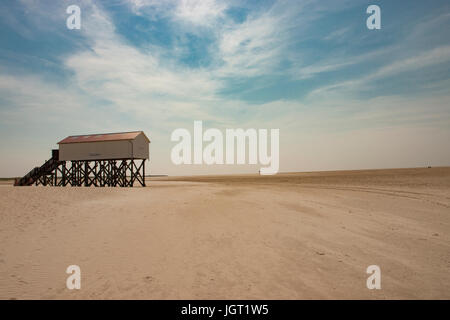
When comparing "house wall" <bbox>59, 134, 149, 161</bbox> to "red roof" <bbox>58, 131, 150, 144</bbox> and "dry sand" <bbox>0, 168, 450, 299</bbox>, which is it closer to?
"red roof" <bbox>58, 131, 150, 144</bbox>

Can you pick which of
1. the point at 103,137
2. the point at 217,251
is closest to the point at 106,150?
the point at 103,137

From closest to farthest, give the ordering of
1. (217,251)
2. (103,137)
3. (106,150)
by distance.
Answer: (217,251) < (106,150) < (103,137)

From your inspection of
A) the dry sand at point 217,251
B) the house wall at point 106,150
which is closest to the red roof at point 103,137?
the house wall at point 106,150

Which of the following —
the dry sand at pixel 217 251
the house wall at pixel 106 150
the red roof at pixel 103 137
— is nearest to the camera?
the dry sand at pixel 217 251

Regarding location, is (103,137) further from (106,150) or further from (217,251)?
(217,251)

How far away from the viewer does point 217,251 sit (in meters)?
6.97

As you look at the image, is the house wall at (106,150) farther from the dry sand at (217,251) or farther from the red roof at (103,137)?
the dry sand at (217,251)

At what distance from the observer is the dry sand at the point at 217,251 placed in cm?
507

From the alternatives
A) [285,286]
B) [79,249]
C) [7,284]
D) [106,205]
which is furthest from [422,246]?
[106,205]

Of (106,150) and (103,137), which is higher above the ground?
(103,137)

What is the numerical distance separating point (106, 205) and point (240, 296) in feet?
36.5

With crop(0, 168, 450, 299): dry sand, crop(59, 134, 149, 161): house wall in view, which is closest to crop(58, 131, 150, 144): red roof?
crop(59, 134, 149, 161): house wall

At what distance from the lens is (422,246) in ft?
26.7
